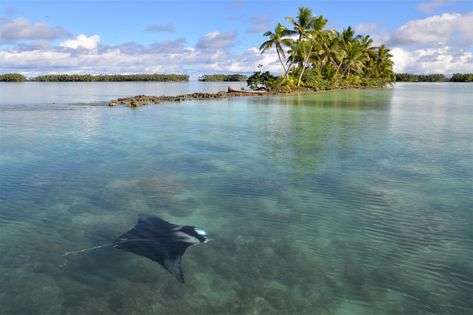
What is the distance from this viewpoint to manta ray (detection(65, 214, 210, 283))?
5539 millimetres

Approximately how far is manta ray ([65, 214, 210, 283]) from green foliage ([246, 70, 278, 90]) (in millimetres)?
48098

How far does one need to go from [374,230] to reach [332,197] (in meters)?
1.76

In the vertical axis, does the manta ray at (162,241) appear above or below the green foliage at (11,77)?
below

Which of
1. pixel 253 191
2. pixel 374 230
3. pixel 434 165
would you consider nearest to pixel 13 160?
pixel 253 191

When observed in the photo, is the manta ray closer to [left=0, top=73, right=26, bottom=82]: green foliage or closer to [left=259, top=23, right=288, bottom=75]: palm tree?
[left=259, top=23, right=288, bottom=75]: palm tree

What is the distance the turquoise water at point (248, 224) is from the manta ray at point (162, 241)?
17 cm

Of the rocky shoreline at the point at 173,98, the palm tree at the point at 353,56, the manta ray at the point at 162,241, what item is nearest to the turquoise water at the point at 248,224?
the manta ray at the point at 162,241

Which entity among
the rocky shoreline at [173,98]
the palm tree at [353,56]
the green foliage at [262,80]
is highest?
the palm tree at [353,56]

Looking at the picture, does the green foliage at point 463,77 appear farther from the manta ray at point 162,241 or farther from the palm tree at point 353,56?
the manta ray at point 162,241

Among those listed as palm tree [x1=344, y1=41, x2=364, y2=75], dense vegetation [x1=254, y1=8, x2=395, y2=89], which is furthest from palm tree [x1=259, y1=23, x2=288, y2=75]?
palm tree [x1=344, y1=41, x2=364, y2=75]

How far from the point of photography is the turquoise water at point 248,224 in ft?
15.6

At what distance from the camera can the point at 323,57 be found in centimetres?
6006

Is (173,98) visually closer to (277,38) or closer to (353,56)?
(277,38)

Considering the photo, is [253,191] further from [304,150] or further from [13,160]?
[13,160]
